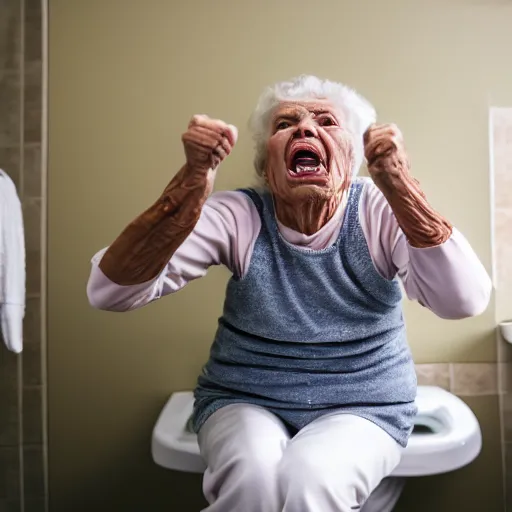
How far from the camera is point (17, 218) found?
1184 millimetres

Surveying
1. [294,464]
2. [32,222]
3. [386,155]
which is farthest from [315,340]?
[32,222]

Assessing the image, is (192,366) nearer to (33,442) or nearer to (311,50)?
(33,442)

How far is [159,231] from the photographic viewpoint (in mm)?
791

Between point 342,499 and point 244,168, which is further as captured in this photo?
point 244,168

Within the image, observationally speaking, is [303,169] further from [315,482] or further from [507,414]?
[507,414]

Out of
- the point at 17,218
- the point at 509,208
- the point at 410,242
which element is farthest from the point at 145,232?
the point at 509,208

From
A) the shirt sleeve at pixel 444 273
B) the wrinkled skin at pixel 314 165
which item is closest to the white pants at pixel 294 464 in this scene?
the shirt sleeve at pixel 444 273

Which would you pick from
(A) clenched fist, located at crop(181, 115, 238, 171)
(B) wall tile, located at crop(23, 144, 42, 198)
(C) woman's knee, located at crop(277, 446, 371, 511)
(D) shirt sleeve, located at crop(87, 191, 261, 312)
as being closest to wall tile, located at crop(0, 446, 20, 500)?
(B) wall tile, located at crop(23, 144, 42, 198)

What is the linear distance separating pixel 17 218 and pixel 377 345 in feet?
2.59

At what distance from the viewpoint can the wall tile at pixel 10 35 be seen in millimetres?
1370

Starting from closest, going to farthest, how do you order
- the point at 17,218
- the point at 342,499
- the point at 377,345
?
→ the point at 342,499, the point at 377,345, the point at 17,218

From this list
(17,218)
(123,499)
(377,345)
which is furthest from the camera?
(123,499)

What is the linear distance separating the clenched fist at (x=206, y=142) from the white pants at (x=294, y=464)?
0.39 meters

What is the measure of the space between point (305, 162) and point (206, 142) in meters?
0.24
